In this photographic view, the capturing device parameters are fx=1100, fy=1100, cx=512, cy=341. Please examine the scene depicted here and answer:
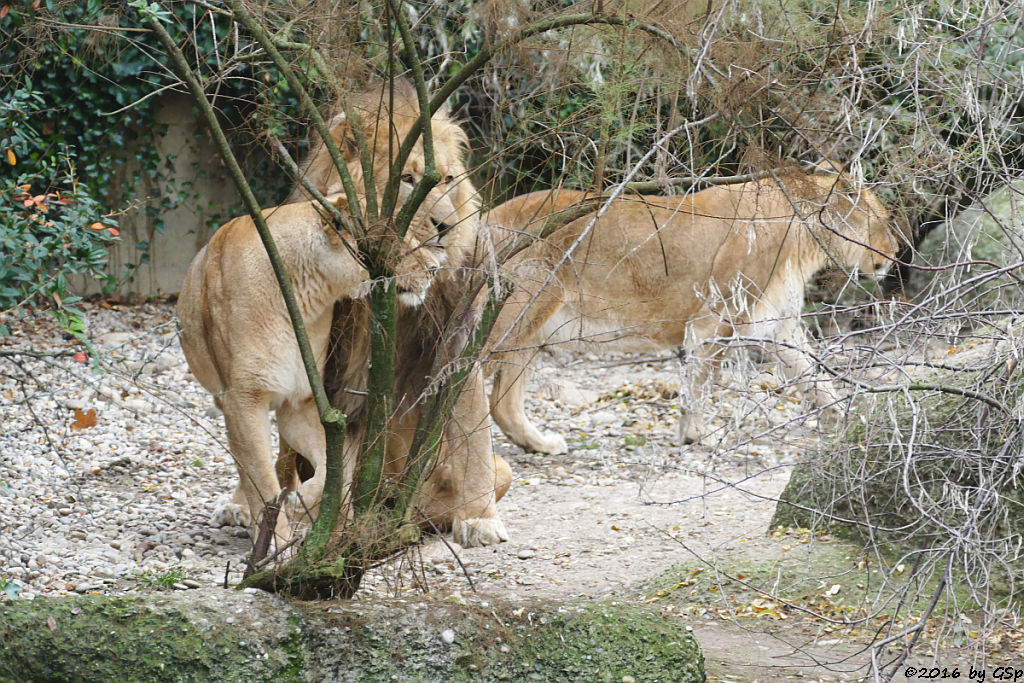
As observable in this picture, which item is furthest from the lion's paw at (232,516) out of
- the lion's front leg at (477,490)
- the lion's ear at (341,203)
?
the lion's ear at (341,203)

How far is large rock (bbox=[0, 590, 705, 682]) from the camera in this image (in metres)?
3.26

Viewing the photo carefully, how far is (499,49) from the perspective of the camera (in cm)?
345

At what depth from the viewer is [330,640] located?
11.5 feet

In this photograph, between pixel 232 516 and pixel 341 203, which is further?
pixel 232 516

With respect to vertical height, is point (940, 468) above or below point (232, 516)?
above

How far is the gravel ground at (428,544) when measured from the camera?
165 inches

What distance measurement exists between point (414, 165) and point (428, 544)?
6.85ft

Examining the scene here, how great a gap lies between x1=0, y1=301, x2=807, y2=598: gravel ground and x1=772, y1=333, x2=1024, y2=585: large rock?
0.25 m

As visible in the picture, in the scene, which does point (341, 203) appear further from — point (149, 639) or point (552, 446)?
point (552, 446)

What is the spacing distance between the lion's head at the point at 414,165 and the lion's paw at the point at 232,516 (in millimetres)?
1959

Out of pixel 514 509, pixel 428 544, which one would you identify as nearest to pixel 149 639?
pixel 428 544

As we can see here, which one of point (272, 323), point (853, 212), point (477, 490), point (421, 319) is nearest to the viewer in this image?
point (853, 212)

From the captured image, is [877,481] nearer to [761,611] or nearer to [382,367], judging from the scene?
[761,611]

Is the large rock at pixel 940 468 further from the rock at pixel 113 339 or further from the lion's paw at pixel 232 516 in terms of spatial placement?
the rock at pixel 113 339
